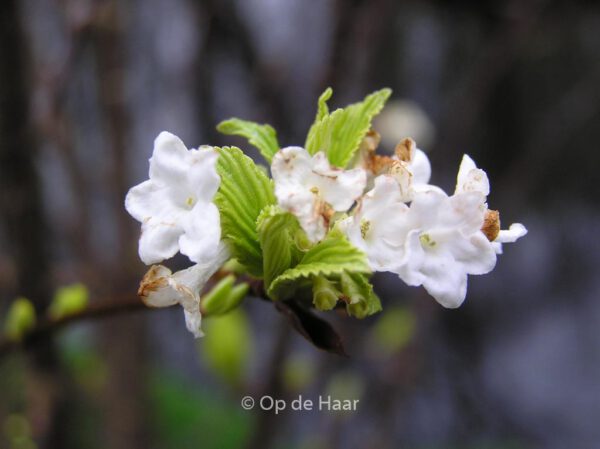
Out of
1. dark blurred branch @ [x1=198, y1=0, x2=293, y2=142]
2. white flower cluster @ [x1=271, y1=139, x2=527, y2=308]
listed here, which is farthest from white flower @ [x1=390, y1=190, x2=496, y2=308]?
dark blurred branch @ [x1=198, y1=0, x2=293, y2=142]

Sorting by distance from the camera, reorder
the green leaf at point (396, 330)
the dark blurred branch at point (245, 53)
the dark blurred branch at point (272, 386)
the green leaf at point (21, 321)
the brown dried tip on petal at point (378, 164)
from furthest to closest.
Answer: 1. the green leaf at point (396, 330)
2. the dark blurred branch at point (245, 53)
3. the dark blurred branch at point (272, 386)
4. the green leaf at point (21, 321)
5. the brown dried tip on petal at point (378, 164)

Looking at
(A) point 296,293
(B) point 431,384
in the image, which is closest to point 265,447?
(A) point 296,293

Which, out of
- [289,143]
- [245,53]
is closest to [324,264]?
[289,143]

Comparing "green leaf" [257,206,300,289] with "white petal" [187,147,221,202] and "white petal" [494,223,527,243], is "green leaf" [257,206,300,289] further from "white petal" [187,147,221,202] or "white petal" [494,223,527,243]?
"white petal" [494,223,527,243]

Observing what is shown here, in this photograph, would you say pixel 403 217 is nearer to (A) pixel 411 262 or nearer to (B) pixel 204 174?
(A) pixel 411 262

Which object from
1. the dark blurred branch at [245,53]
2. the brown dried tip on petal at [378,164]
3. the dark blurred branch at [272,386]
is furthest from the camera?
the dark blurred branch at [245,53]

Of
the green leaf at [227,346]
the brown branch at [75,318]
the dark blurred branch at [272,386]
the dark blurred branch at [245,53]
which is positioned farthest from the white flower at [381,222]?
the green leaf at [227,346]

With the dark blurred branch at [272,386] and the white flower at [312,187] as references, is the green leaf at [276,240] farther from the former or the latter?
the dark blurred branch at [272,386]
